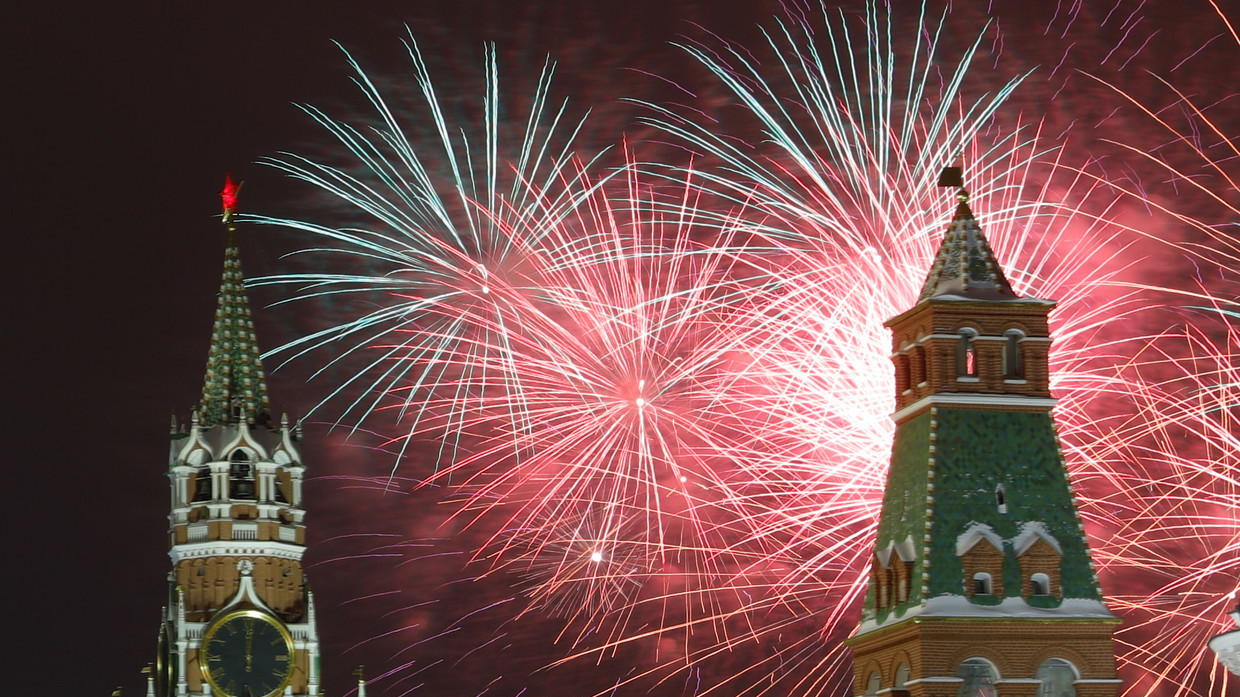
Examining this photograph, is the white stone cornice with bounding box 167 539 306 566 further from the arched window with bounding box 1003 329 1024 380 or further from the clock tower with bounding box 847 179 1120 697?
the arched window with bounding box 1003 329 1024 380

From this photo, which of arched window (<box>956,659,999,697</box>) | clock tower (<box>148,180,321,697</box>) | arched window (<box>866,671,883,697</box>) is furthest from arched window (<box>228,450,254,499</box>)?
arched window (<box>956,659,999,697</box>)

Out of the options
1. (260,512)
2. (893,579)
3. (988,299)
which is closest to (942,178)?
(988,299)

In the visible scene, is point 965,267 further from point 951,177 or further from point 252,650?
point 252,650

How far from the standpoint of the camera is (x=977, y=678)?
8600 cm

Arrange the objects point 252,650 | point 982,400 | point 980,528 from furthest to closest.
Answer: point 252,650
point 982,400
point 980,528

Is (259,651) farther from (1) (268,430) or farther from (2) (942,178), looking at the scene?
(2) (942,178)

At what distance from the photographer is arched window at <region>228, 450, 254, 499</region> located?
138 metres

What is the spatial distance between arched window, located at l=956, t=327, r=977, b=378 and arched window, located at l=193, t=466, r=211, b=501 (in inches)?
2265

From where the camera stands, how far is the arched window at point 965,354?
288 feet

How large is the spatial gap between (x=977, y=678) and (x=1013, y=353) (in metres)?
9.21

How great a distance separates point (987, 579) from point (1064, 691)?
12.2 feet

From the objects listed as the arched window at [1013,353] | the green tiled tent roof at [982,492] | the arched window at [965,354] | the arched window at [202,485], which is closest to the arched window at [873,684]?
the green tiled tent roof at [982,492]

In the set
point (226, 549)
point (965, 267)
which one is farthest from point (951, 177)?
point (226, 549)

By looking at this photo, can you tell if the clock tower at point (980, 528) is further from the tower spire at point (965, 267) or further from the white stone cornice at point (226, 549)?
the white stone cornice at point (226, 549)
